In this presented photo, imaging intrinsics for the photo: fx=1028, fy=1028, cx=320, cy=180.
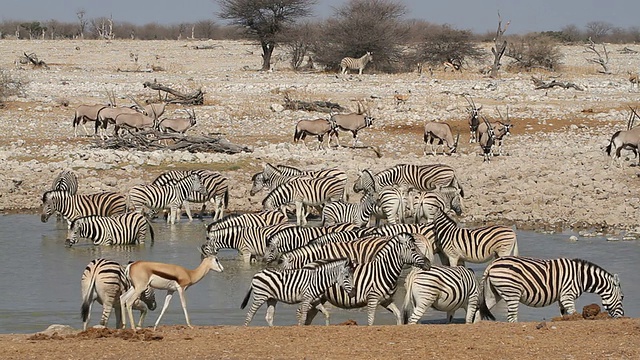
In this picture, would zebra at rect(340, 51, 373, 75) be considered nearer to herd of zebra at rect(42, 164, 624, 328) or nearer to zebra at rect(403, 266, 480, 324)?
herd of zebra at rect(42, 164, 624, 328)

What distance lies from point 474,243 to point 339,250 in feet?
5.24

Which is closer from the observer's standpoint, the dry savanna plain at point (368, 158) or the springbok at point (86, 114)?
the dry savanna plain at point (368, 158)

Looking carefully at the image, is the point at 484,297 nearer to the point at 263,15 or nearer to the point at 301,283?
the point at 301,283

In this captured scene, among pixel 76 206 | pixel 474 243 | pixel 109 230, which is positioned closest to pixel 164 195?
pixel 76 206

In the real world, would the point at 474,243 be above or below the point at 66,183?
below

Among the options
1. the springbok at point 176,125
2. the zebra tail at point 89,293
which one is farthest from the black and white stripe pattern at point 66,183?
the zebra tail at point 89,293

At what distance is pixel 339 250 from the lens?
11.3 metres

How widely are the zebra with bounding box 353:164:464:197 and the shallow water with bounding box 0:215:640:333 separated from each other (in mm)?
1782

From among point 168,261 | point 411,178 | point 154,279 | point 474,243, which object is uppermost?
point 411,178

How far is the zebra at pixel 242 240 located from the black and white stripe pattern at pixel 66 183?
4.28 metres

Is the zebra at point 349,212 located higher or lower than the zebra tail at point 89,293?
higher

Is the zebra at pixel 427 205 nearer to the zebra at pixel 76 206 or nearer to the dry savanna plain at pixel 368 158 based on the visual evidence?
the dry savanna plain at pixel 368 158

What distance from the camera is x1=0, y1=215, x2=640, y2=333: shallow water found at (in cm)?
1052

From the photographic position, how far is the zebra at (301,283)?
31.2 ft
